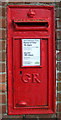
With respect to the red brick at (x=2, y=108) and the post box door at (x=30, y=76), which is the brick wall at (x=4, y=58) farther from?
the post box door at (x=30, y=76)

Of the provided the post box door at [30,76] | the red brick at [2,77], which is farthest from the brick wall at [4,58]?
the post box door at [30,76]

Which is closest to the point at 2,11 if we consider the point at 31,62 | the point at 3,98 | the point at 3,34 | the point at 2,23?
the point at 2,23

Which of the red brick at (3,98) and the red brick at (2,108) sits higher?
the red brick at (3,98)

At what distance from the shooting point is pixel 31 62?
2.46 metres

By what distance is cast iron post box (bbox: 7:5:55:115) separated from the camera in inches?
96.0

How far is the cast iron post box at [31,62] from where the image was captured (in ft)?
8.00

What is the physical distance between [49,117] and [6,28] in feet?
5.30

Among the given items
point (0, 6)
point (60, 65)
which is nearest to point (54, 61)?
point (60, 65)

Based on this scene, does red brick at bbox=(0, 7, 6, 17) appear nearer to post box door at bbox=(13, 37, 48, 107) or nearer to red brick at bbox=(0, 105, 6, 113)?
post box door at bbox=(13, 37, 48, 107)

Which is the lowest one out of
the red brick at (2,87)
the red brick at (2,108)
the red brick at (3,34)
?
the red brick at (2,108)

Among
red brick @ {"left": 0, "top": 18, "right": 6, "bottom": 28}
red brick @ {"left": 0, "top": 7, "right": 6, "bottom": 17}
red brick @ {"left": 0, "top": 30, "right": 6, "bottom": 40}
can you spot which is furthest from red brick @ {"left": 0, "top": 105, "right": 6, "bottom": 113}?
red brick @ {"left": 0, "top": 7, "right": 6, "bottom": 17}

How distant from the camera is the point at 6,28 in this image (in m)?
2.51

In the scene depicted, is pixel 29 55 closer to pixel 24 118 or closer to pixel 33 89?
pixel 33 89

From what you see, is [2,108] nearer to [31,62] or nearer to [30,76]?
[30,76]
